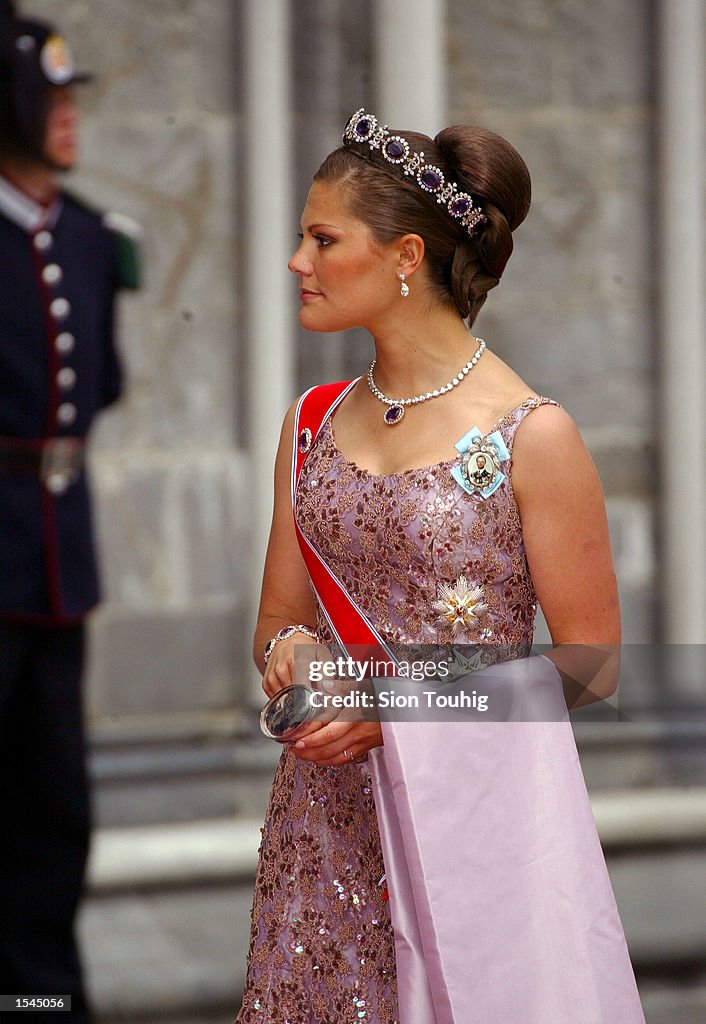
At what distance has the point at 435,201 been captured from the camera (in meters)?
1.54

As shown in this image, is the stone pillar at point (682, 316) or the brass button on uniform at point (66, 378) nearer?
the brass button on uniform at point (66, 378)

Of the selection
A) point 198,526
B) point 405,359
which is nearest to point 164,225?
point 198,526

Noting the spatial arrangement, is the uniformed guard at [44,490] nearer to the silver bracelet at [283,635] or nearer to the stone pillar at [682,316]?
the silver bracelet at [283,635]

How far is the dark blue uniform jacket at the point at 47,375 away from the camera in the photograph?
2430mm

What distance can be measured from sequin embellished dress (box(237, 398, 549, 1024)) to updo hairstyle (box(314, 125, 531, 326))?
18 cm

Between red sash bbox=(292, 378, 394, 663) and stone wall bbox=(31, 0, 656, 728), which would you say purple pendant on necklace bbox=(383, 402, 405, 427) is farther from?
stone wall bbox=(31, 0, 656, 728)

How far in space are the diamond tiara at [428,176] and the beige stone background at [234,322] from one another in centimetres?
198

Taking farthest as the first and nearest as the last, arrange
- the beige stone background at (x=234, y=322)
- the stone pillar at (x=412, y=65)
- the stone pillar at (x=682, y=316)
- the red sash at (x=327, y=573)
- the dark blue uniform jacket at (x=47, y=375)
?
the stone pillar at (x=682, y=316) < the beige stone background at (x=234, y=322) < the stone pillar at (x=412, y=65) < the dark blue uniform jacket at (x=47, y=375) < the red sash at (x=327, y=573)

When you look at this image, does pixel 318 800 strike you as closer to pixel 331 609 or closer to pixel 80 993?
pixel 331 609

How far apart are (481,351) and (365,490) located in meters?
0.19

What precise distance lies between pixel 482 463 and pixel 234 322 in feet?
7.48

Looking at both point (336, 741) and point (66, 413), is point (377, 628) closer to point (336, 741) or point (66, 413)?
point (336, 741)

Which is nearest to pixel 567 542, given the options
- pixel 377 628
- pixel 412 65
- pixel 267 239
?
pixel 377 628

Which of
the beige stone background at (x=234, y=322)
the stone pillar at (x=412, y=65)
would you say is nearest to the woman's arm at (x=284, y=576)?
the beige stone background at (x=234, y=322)
